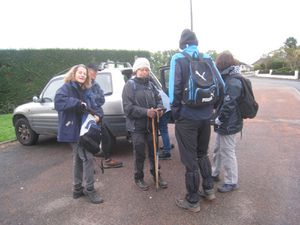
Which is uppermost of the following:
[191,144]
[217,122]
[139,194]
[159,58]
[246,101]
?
[159,58]

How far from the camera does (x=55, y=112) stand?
666 cm

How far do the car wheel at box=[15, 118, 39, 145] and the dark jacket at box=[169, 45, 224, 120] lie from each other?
193 inches

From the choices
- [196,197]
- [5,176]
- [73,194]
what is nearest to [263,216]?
[196,197]

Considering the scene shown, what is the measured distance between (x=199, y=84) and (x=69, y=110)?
5.57ft

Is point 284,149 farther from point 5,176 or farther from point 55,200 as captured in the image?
point 5,176

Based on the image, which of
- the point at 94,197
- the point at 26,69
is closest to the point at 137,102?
the point at 94,197

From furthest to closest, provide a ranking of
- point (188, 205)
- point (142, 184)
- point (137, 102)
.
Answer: point (142, 184), point (137, 102), point (188, 205)

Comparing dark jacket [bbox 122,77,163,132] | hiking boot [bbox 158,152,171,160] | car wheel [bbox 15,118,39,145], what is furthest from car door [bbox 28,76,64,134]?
dark jacket [bbox 122,77,163,132]

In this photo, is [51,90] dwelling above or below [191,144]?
above

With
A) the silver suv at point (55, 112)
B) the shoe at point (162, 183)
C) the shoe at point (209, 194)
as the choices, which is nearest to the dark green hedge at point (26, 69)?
the silver suv at point (55, 112)

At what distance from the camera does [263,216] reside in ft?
11.6

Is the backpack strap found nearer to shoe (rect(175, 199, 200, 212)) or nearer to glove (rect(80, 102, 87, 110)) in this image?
glove (rect(80, 102, 87, 110))

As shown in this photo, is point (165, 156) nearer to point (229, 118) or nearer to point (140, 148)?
point (140, 148)

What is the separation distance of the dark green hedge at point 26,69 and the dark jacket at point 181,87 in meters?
11.9
